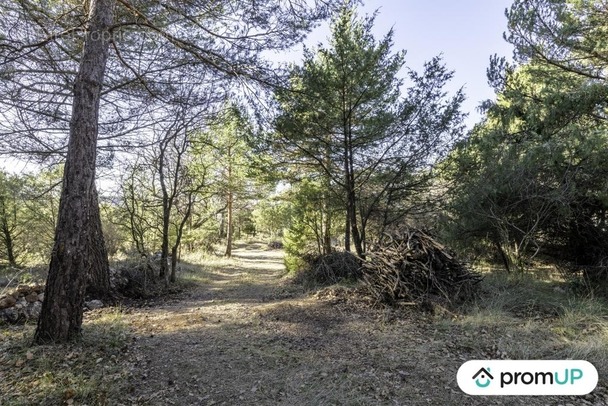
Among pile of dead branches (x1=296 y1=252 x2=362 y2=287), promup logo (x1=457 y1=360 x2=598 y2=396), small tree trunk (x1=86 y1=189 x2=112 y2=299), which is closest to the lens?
promup logo (x1=457 y1=360 x2=598 y2=396)

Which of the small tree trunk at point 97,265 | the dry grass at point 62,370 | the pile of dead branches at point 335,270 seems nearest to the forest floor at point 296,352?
the dry grass at point 62,370

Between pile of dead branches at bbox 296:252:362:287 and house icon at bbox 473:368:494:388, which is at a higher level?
pile of dead branches at bbox 296:252:362:287

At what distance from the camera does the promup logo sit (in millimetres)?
2625

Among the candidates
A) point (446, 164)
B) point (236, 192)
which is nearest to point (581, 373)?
point (446, 164)

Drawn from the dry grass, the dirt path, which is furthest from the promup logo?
the dry grass

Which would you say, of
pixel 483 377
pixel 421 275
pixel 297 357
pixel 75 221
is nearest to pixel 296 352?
pixel 297 357

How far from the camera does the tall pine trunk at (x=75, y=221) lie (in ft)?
10.0

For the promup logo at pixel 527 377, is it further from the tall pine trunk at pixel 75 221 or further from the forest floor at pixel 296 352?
the tall pine trunk at pixel 75 221

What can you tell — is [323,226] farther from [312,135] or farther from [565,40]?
[565,40]

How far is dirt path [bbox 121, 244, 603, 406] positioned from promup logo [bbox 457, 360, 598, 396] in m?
0.11

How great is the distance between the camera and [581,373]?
2.79 meters

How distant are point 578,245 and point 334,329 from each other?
222 inches

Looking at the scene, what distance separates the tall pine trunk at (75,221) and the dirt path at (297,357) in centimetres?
79

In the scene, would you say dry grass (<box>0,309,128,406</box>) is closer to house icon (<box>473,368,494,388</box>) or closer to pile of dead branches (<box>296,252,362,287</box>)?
house icon (<box>473,368,494,388</box>)
